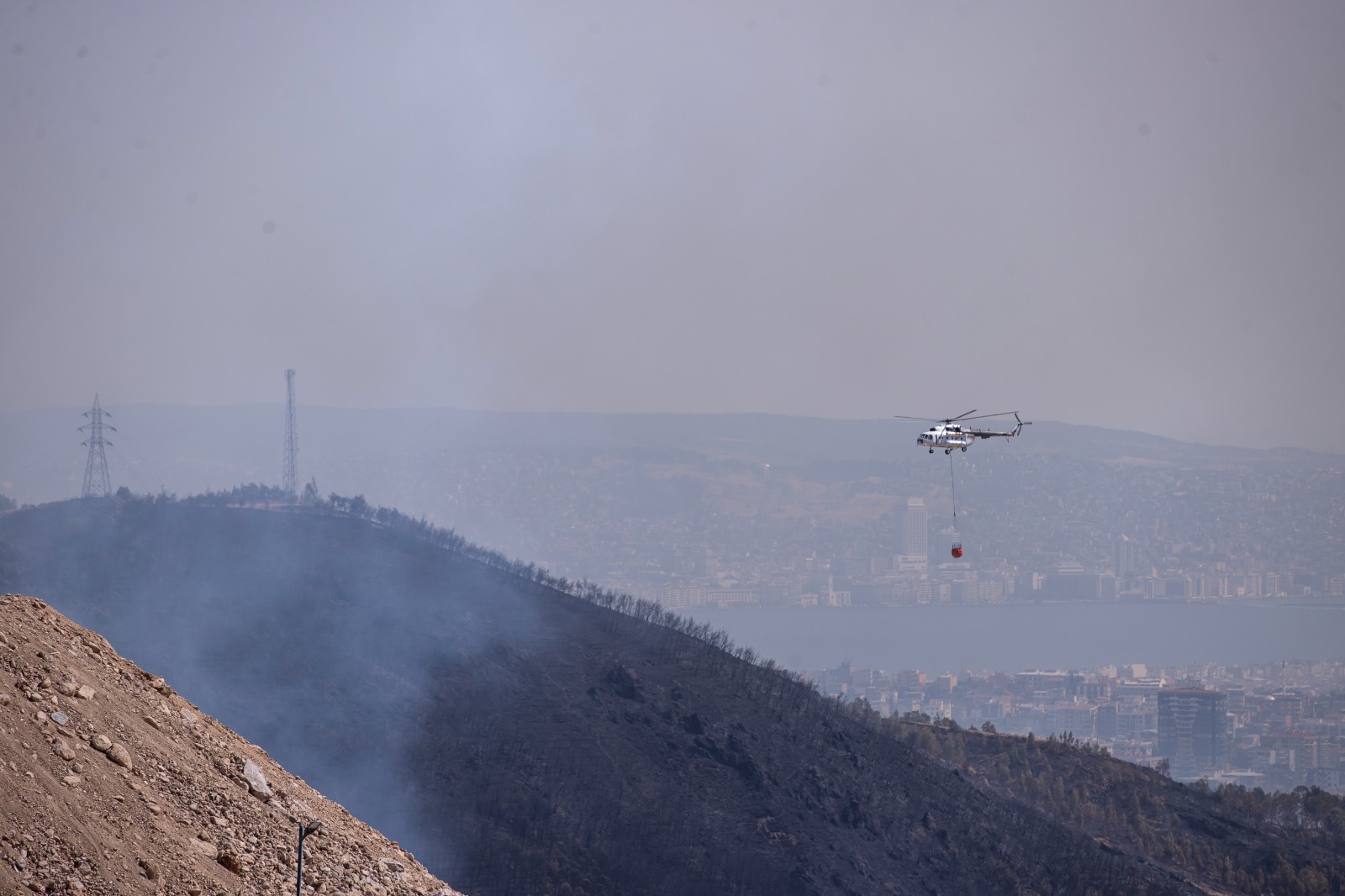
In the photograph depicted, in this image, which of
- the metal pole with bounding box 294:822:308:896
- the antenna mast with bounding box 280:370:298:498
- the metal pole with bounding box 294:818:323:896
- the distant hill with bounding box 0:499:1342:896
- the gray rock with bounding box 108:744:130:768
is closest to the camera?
the metal pole with bounding box 294:818:323:896

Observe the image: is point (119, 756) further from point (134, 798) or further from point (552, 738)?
point (552, 738)

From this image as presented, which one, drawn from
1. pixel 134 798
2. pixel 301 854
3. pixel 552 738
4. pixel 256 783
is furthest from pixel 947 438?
pixel 134 798

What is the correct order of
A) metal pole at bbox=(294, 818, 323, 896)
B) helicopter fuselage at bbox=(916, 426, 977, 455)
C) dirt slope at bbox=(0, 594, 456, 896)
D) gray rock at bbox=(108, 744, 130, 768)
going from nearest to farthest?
dirt slope at bbox=(0, 594, 456, 896) → metal pole at bbox=(294, 818, 323, 896) → gray rock at bbox=(108, 744, 130, 768) → helicopter fuselage at bbox=(916, 426, 977, 455)

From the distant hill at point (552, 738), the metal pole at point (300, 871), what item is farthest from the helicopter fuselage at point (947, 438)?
the metal pole at point (300, 871)

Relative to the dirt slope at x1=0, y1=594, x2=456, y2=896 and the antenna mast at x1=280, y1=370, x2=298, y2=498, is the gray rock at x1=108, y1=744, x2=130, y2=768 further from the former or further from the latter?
the antenna mast at x1=280, y1=370, x2=298, y2=498

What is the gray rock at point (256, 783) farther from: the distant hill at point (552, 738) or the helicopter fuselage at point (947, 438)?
the distant hill at point (552, 738)

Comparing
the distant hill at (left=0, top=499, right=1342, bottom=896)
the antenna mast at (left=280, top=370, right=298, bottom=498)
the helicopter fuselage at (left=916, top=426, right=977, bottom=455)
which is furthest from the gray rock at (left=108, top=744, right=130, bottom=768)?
the antenna mast at (left=280, top=370, right=298, bottom=498)

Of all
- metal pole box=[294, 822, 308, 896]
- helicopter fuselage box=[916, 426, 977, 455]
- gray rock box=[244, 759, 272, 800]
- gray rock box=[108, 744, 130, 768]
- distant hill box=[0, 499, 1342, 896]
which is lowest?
distant hill box=[0, 499, 1342, 896]
